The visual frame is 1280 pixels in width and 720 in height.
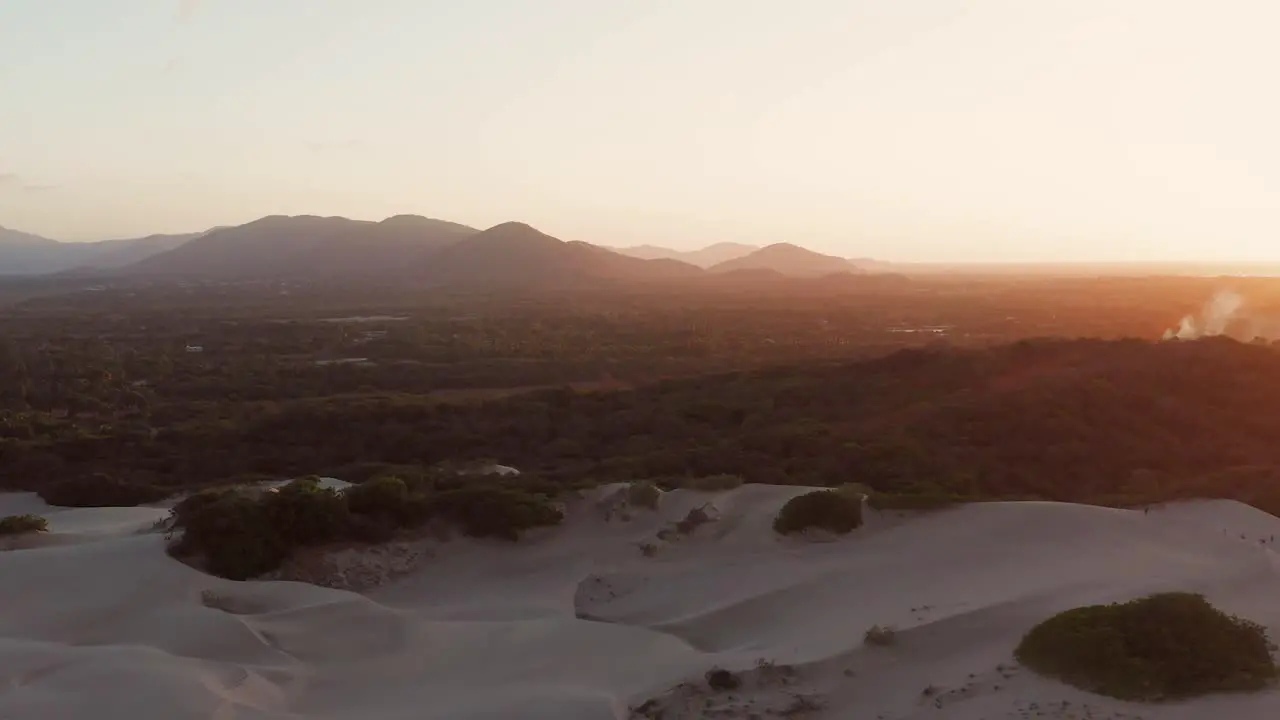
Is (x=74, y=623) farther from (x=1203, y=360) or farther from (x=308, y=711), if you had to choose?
(x=1203, y=360)

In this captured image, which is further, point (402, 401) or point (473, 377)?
point (473, 377)

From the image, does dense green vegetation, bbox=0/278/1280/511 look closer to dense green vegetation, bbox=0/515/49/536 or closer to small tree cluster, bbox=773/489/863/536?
small tree cluster, bbox=773/489/863/536

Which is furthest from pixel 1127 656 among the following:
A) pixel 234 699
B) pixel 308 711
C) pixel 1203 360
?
pixel 1203 360

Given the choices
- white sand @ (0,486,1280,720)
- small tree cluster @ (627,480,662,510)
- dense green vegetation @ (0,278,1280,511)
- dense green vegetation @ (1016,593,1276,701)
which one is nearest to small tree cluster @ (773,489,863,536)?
white sand @ (0,486,1280,720)

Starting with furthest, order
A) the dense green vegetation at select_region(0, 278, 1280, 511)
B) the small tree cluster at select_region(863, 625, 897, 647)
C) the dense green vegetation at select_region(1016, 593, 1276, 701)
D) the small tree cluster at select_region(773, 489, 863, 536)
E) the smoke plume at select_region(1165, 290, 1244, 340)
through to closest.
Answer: the smoke plume at select_region(1165, 290, 1244, 340) < the dense green vegetation at select_region(0, 278, 1280, 511) < the small tree cluster at select_region(773, 489, 863, 536) < the small tree cluster at select_region(863, 625, 897, 647) < the dense green vegetation at select_region(1016, 593, 1276, 701)

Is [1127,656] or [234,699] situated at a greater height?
[1127,656]

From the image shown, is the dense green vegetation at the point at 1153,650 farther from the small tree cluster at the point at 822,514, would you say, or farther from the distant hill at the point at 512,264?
the distant hill at the point at 512,264
